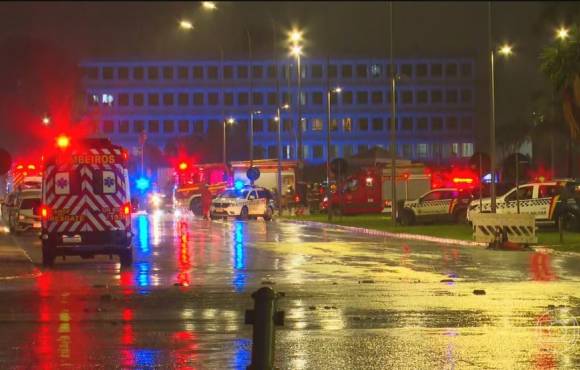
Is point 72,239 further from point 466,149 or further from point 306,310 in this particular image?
point 466,149

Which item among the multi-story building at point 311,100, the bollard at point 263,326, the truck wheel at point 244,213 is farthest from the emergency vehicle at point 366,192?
the multi-story building at point 311,100

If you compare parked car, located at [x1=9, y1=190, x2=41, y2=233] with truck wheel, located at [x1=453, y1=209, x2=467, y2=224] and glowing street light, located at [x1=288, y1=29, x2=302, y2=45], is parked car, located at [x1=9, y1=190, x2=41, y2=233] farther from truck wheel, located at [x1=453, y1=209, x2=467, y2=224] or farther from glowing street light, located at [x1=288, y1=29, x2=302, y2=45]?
glowing street light, located at [x1=288, y1=29, x2=302, y2=45]

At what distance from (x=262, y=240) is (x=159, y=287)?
1568 cm

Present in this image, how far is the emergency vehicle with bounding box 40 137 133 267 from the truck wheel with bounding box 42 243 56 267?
0.12 ft

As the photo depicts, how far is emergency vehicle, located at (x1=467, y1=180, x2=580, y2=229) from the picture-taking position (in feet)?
126

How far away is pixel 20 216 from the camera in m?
41.3

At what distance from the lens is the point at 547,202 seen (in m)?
39.4

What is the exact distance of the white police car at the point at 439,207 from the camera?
1811 inches

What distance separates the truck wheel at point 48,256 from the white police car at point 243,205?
105 ft

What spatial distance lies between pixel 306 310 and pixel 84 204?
9.78 metres

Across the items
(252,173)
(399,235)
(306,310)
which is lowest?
(306,310)

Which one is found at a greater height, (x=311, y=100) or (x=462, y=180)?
(x=311, y=100)

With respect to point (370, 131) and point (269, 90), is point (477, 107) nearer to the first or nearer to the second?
point (370, 131)

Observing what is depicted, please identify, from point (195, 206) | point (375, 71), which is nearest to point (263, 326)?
point (195, 206)
